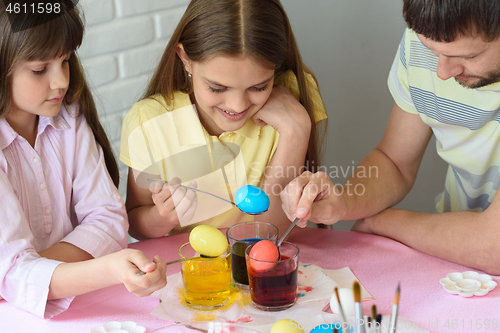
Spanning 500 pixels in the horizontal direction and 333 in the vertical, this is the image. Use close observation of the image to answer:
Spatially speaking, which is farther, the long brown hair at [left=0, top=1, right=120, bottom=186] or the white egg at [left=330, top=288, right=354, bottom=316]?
Answer: the long brown hair at [left=0, top=1, right=120, bottom=186]

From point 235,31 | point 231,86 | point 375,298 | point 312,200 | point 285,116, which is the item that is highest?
point 235,31

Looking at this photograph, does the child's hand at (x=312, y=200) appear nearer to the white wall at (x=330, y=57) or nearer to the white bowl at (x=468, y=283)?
the white bowl at (x=468, y=283)

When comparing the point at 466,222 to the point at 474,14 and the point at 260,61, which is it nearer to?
the point at 474,14

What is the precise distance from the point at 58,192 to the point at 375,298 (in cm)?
80

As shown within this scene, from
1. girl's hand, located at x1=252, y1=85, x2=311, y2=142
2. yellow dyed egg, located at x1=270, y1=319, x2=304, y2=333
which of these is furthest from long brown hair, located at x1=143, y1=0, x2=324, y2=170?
yellow dyed egg, located at x1=270, y1=319, x2=304, y2=333

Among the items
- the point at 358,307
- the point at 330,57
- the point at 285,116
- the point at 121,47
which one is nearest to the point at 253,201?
the point at 285,116

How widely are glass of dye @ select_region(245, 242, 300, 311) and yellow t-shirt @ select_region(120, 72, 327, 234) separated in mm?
503

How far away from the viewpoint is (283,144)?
1374 millimetres

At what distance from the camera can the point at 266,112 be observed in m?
1.38

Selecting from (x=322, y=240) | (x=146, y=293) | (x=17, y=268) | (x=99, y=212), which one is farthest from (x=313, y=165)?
(x=17, y=268)

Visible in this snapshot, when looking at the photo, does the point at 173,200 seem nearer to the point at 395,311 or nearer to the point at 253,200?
the point at 253,200

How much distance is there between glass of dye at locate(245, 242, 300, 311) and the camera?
0.89m

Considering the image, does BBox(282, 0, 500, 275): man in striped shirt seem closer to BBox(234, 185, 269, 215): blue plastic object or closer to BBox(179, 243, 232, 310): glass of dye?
BBox(234, 185, 269, 215): blue plastic object

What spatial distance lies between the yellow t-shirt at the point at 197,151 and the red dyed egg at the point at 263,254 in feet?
1.52
